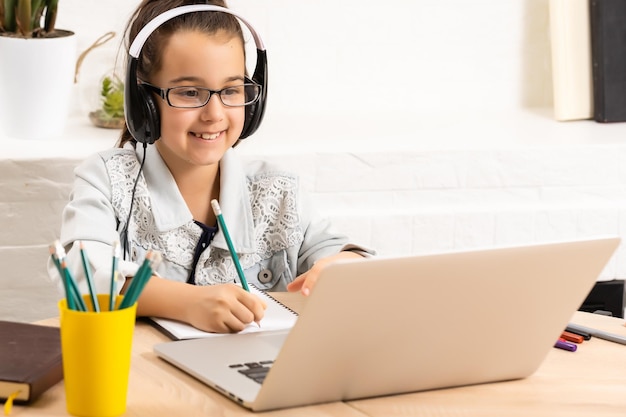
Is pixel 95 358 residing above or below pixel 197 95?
below

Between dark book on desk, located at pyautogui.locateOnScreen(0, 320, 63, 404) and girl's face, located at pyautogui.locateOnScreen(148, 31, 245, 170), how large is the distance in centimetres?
46

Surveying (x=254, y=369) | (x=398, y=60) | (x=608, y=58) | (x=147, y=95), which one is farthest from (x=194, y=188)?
(x=608, y=58)

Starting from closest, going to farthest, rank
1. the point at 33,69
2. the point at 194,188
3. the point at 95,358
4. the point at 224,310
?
the point at 95,358
the point at 224,310
the point at 194,188
the point at 33,69

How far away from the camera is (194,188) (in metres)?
1.76

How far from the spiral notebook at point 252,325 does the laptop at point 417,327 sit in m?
0.10

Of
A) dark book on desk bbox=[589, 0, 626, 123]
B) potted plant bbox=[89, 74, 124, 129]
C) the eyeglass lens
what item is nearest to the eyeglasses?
the eyeglass lens

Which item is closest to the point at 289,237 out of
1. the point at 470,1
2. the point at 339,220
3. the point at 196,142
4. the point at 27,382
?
the point at 196,142

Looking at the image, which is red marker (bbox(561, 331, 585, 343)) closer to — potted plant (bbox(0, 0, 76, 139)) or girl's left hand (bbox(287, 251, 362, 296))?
girl's left hand (bbox(287, 251, 362, 296))

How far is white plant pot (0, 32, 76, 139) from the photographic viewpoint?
2188mm

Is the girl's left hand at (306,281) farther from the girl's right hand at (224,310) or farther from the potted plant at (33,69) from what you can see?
the potted plant at (33,69)

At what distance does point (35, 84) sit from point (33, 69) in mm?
38

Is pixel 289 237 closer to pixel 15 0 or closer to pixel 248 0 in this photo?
pixel 15 0

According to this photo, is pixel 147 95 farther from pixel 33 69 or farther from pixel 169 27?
pixel 33 69

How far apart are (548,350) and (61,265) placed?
0.54m
